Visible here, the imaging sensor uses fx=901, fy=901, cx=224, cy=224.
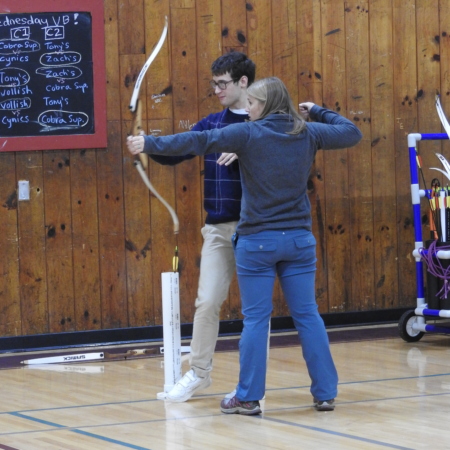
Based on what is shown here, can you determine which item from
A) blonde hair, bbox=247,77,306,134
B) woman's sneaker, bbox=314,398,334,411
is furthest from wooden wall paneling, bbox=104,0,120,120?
woman's sneaker, bbox=314,398,334,411

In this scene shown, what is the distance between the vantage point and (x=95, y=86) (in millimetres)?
5277

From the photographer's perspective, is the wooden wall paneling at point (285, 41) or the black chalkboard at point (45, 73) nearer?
the black chalkboard at point (45, 73)

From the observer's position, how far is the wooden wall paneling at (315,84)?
5.66m

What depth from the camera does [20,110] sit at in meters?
5.17

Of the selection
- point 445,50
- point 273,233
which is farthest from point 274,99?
point 445,50

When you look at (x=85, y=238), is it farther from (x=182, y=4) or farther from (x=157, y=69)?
(x=182, y=4)

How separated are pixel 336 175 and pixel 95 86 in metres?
1.64

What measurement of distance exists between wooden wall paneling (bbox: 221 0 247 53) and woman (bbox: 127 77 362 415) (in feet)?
7.12

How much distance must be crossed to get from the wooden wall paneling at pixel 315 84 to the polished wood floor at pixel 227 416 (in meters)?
0.99

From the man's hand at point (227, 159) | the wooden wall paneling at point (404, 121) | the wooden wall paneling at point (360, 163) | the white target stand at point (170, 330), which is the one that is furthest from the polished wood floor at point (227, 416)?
the wooden wall paneling at point (404, 121)

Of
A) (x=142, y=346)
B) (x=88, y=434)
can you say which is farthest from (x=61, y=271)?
(x=88, y=434)

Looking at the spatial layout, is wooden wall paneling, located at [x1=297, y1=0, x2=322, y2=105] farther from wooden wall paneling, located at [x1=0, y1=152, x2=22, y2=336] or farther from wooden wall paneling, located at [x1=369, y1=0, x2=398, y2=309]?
wooden wall paneling, located at [x1=0, y1=152, x2=22, y2=336]

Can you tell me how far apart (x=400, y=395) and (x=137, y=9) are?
2852mm

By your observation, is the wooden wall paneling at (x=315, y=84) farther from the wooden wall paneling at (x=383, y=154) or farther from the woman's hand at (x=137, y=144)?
the woman's hand at (x=137, y=144)
